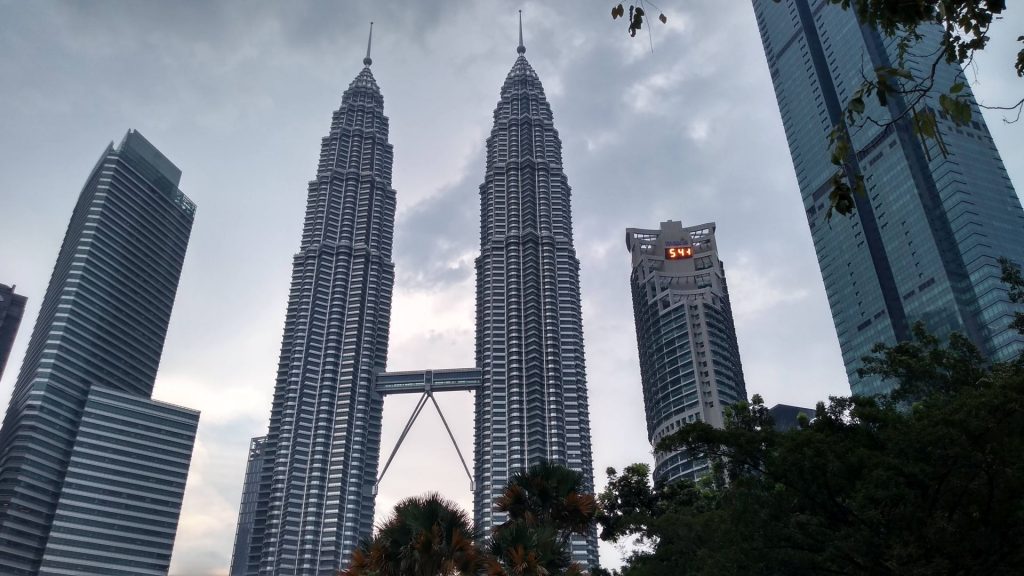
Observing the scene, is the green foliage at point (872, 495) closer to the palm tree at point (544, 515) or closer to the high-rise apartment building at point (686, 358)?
the palm tree at point (544, 515)

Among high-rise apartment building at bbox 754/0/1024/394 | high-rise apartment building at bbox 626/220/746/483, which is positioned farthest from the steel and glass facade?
high-rise apartment building at bbox 754/0/1024/394

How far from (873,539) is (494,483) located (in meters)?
170

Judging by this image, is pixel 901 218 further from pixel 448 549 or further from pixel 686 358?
pixel 448 549

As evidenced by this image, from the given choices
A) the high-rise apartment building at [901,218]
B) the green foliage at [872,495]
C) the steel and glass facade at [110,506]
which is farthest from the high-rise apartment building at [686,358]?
the green foliage at [872,495]

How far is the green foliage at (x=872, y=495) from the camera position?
72.3 ft

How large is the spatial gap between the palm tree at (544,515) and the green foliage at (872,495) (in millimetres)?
4308

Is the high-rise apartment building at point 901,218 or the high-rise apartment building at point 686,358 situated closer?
the high-rise apartment building at point 901,218

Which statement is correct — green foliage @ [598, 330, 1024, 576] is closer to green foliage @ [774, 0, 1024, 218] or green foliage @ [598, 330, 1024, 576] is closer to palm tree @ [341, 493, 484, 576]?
palm tree @ [341, 493, 484, 576]

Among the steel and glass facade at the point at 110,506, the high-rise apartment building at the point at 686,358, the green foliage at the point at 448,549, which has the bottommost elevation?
the green foliage at the point at 448,549

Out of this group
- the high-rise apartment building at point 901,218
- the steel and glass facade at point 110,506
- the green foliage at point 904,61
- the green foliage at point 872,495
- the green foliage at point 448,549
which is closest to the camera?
the green foliage at point 904,61

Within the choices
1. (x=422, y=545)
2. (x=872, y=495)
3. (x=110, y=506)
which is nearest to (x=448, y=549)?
(x=422, y=545)

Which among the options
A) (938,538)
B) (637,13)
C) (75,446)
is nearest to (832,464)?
(938,538)

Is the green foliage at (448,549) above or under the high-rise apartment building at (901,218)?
under

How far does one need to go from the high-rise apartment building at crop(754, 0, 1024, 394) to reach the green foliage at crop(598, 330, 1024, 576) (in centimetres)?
10778
